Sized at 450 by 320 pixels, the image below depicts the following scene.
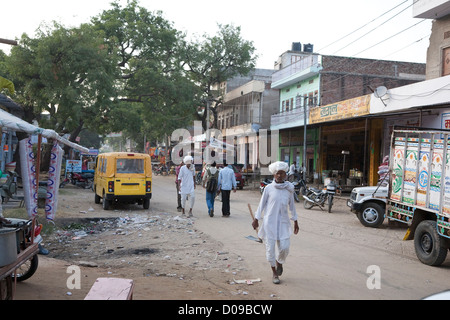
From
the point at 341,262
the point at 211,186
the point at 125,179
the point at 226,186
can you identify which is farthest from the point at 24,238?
the point at 125,179

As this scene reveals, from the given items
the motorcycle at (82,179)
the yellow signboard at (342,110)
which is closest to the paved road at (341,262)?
the yellow signboard at (342,110)

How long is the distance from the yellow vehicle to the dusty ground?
1678 mm

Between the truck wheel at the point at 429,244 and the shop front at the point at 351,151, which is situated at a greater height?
the shop front at the point at 351,151

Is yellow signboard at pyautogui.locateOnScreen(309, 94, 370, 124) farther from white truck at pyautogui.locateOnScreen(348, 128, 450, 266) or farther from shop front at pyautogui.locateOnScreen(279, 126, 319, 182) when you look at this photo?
white truck at pyautogui.locateOnScreen(348, 128, 450, 266)

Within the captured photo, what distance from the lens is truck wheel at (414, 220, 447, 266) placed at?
6957 millimetres

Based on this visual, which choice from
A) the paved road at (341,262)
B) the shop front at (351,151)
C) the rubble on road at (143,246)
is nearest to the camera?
the paved road at (341,262)

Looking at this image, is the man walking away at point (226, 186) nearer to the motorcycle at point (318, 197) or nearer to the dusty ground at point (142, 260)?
the dusty ground at point (142, 260)

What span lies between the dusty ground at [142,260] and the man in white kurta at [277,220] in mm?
460

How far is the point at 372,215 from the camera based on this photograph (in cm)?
1159

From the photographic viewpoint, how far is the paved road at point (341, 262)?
5523mm

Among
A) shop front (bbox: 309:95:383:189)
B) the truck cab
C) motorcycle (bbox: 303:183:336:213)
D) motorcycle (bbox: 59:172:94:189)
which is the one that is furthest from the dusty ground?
shop front (bbox: 309:95:383:189)

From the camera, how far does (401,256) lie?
7.89m

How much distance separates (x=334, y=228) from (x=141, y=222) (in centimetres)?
551
